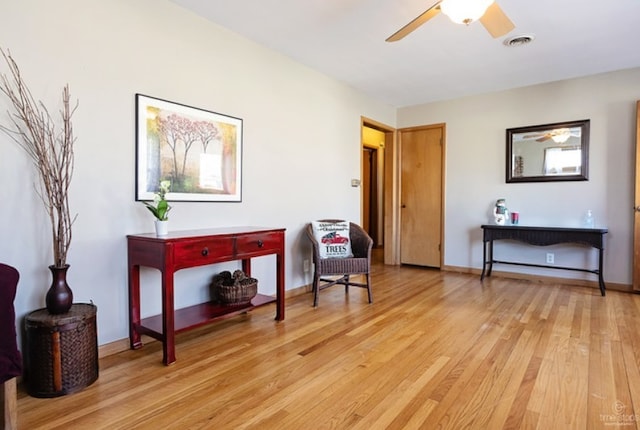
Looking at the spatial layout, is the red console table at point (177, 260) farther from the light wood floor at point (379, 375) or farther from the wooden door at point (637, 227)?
the wooden door at point (637, 227)

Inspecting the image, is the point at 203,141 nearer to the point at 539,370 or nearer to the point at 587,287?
the point at 539,370

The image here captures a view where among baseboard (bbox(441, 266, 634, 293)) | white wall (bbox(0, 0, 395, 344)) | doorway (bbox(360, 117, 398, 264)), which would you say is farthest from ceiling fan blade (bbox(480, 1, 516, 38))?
doorway (bbox(360, 117, 398, 264))

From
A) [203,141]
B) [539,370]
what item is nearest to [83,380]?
[203,141]

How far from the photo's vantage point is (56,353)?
1.74 metres

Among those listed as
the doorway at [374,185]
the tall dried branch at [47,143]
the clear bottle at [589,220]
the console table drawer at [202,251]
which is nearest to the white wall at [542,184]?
the clear bottle at [589,220]

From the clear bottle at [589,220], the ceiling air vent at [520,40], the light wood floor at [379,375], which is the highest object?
the ceiling air vent at [520,40]

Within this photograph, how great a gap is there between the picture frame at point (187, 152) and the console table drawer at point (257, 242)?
0.49 m

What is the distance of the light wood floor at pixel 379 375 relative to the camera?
5.17ft

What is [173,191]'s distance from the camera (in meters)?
2.55

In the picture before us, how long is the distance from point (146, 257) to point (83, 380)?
0.70 metres

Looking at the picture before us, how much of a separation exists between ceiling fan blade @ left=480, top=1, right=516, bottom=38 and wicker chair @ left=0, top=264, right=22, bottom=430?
2693mm

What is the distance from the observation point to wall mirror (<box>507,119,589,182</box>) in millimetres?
4055

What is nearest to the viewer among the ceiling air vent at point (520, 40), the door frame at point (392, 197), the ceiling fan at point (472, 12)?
the ceiling fan at point (472, 12)

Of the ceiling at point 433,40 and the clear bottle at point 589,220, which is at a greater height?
the ceiling at point 433,40
